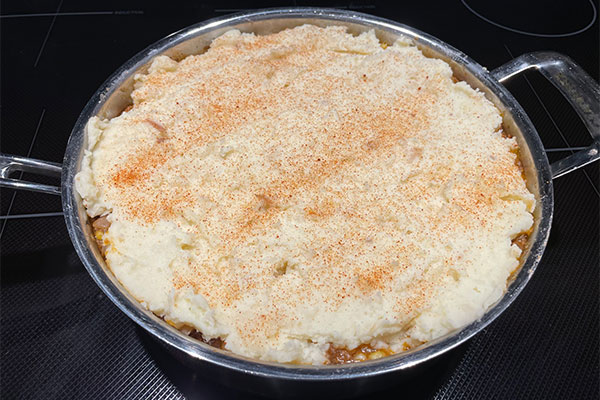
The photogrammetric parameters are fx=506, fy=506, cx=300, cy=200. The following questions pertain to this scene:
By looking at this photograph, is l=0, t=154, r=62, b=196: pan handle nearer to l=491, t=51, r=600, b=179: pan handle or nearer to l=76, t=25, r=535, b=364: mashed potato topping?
l=76, t=25, r=535, b=364: mashed potato topping

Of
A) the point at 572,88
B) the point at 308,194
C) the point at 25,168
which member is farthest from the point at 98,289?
the point at 572,88

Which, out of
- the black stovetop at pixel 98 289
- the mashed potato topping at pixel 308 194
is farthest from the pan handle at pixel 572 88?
the black stovetop at pixel 98 289

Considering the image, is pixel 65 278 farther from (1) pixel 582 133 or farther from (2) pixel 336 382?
(1) pixel 582 133

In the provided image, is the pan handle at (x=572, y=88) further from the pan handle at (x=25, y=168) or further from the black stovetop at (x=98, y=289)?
the pan handle at (x=25, y=168)

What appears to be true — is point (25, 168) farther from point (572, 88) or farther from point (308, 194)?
point (572, 88)

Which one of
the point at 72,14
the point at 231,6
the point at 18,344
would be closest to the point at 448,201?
the point at 18,344
